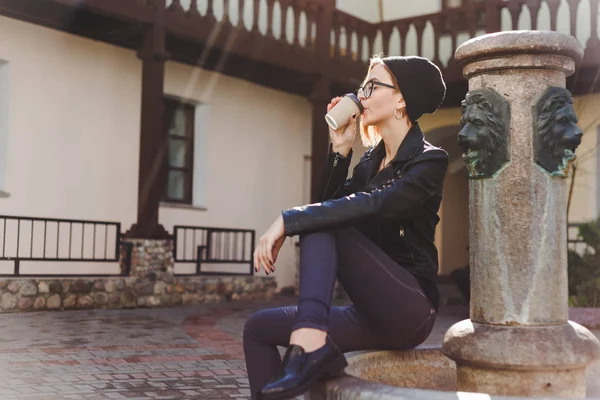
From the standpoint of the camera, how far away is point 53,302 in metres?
9.79

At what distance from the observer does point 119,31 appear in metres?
11.2

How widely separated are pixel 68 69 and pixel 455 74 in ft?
19.9

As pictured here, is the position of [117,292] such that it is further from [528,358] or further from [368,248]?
[528,358]

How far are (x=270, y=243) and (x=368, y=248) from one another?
0.34m

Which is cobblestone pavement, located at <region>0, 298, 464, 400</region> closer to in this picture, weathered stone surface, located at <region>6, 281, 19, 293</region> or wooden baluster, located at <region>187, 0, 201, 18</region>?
weathered stone surface, located at <region>6, 281, 19, 293</region>

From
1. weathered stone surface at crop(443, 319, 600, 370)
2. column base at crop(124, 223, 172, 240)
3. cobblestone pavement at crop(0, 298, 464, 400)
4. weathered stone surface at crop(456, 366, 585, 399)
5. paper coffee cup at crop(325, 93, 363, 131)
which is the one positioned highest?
paper coffee cup at crop(325, 93, 363, 131)

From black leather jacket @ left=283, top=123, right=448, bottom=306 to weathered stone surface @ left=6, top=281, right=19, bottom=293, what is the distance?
6999mm

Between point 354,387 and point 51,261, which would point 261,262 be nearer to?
point 354,387

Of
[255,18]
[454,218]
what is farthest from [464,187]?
[255,18]

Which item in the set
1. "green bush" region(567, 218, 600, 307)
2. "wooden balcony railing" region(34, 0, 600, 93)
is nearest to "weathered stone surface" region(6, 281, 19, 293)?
"wooden balcony railing" region(34, 0, 600, 93)

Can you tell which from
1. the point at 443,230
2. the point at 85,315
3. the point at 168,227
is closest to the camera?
the point at 85,315

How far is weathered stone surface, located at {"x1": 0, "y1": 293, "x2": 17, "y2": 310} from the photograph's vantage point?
934 centimetres

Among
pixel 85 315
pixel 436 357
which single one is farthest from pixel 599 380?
pixel 85 315

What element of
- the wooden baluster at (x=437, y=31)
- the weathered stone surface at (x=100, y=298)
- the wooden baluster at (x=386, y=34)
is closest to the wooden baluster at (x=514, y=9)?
the wooden baluster at (x=437, y=31)
